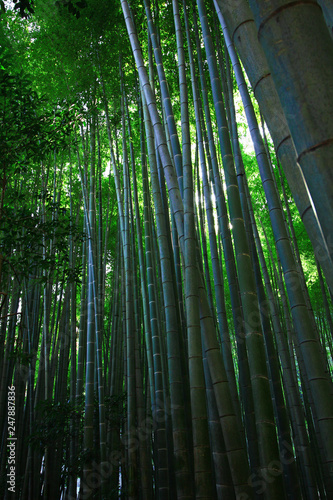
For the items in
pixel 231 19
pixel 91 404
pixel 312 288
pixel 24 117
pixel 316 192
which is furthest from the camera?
pixel 312 288

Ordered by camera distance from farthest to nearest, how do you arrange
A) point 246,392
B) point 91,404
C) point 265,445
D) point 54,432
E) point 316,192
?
point 54,432
point 91,404
point 246,392
point 265,445
point 316,192

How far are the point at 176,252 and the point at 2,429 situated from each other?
337cm

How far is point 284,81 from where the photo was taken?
0.76 meters

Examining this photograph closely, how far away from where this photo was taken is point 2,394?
205 inches

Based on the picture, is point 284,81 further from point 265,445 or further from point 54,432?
point 54,432

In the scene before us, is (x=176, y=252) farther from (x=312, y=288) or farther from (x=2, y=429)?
(x=312, y=288)

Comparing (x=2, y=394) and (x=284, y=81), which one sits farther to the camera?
(x=2, y=394)

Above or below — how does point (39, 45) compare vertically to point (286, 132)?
above

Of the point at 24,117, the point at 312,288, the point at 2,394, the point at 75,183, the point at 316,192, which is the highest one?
the point at 75,183

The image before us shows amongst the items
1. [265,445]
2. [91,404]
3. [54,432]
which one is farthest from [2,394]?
[265,445]

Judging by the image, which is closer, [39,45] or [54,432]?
[54,432]

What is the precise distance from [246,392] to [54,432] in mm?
2389

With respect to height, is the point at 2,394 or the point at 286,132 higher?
the point at 2,394

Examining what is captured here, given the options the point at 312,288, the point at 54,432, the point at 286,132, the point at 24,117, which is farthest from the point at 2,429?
the point at 312,288
